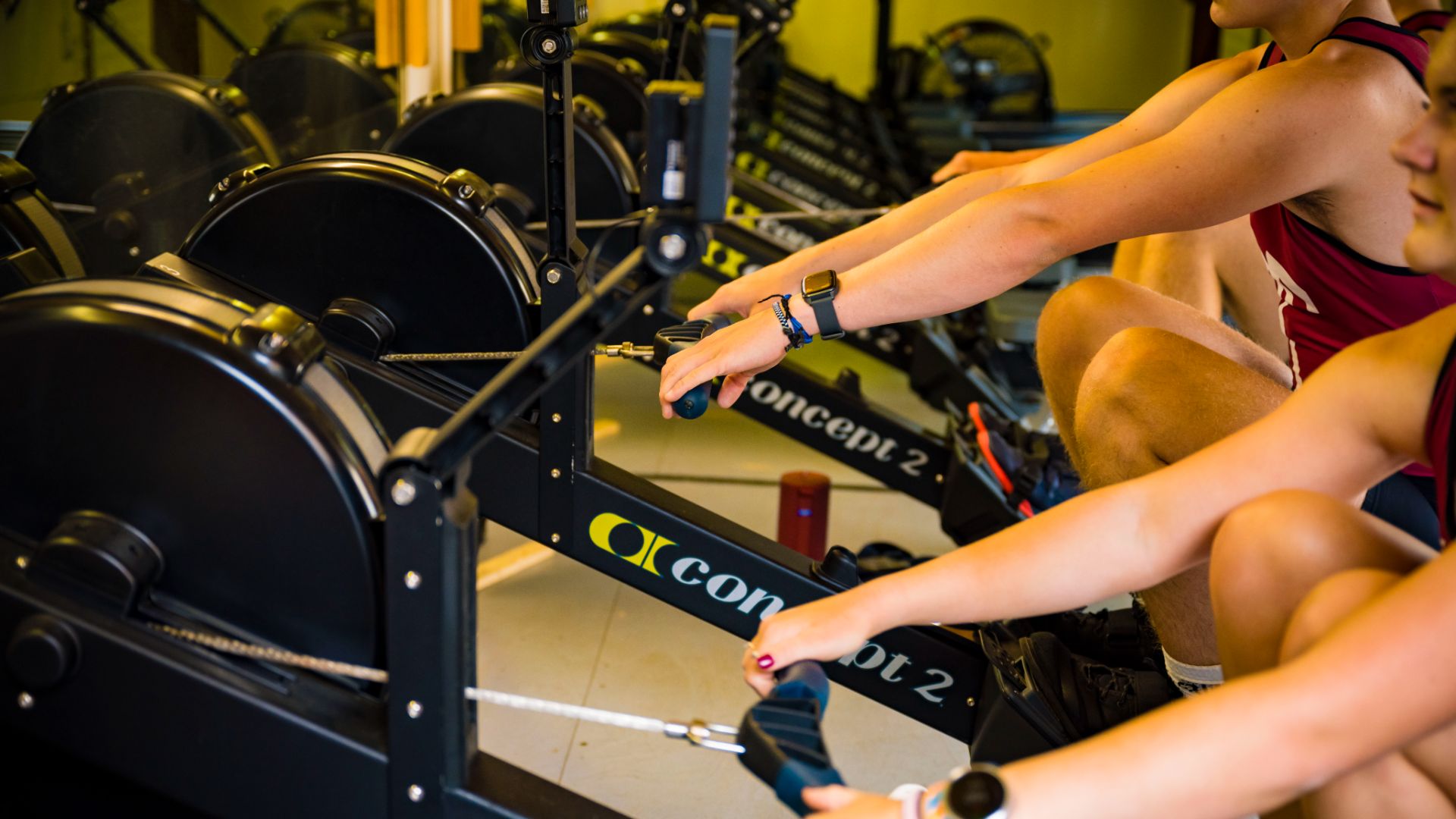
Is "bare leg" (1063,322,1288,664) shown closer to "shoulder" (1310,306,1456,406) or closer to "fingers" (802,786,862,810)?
"shoulder" (1310,306,1456,406)

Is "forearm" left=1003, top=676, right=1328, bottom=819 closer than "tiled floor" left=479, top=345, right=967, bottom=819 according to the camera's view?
Yes

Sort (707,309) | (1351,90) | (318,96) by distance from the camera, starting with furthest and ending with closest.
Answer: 1. (318,96)
2. (707,309)
3. (1351,90)

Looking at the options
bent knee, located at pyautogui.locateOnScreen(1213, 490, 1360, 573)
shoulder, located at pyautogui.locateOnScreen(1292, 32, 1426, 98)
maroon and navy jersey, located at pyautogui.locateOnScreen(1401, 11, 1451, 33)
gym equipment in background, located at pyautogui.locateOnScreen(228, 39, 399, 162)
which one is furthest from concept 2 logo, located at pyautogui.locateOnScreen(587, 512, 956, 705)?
gym equipment in background, located at pyautogui.locateOnScreen(228, 39, 399, 162)

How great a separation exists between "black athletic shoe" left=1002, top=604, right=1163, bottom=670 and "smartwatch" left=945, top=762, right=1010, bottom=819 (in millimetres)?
864

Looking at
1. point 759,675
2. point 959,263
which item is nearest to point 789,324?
point 959,263

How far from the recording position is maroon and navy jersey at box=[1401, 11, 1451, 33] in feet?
5.00

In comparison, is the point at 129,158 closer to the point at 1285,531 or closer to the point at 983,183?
the point at 983,183

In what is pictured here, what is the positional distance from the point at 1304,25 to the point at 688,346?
2.88 feet

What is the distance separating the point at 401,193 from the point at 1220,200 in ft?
3.77

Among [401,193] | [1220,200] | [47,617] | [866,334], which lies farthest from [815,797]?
[866,334]

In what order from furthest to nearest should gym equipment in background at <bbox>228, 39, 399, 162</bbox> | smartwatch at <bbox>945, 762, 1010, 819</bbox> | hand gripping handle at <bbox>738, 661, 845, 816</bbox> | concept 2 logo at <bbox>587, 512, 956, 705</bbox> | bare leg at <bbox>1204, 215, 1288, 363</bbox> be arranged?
gym equipment in background at <bbox>228, 39, 399, 162</bbox> → bare leg at <bbox>1204, 215, 1288, 363</bbox> → concept 2 logo at <bbox>587, 512, 956, 705</bbox> → hand gripping handle at <bbox>738, 661, 845, 816</bbox> → smartwatch at <bbox>945, 762, 1010, 819</bbox>

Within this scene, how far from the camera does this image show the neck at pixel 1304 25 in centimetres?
160

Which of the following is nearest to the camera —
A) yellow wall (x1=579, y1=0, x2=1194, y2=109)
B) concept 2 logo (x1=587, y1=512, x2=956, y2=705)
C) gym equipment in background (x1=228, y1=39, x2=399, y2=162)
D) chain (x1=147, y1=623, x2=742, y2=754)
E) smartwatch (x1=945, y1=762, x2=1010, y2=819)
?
smartwatch (x1=945, y1=762, x2=1010, y2=819)

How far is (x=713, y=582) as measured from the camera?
5.76 feet
